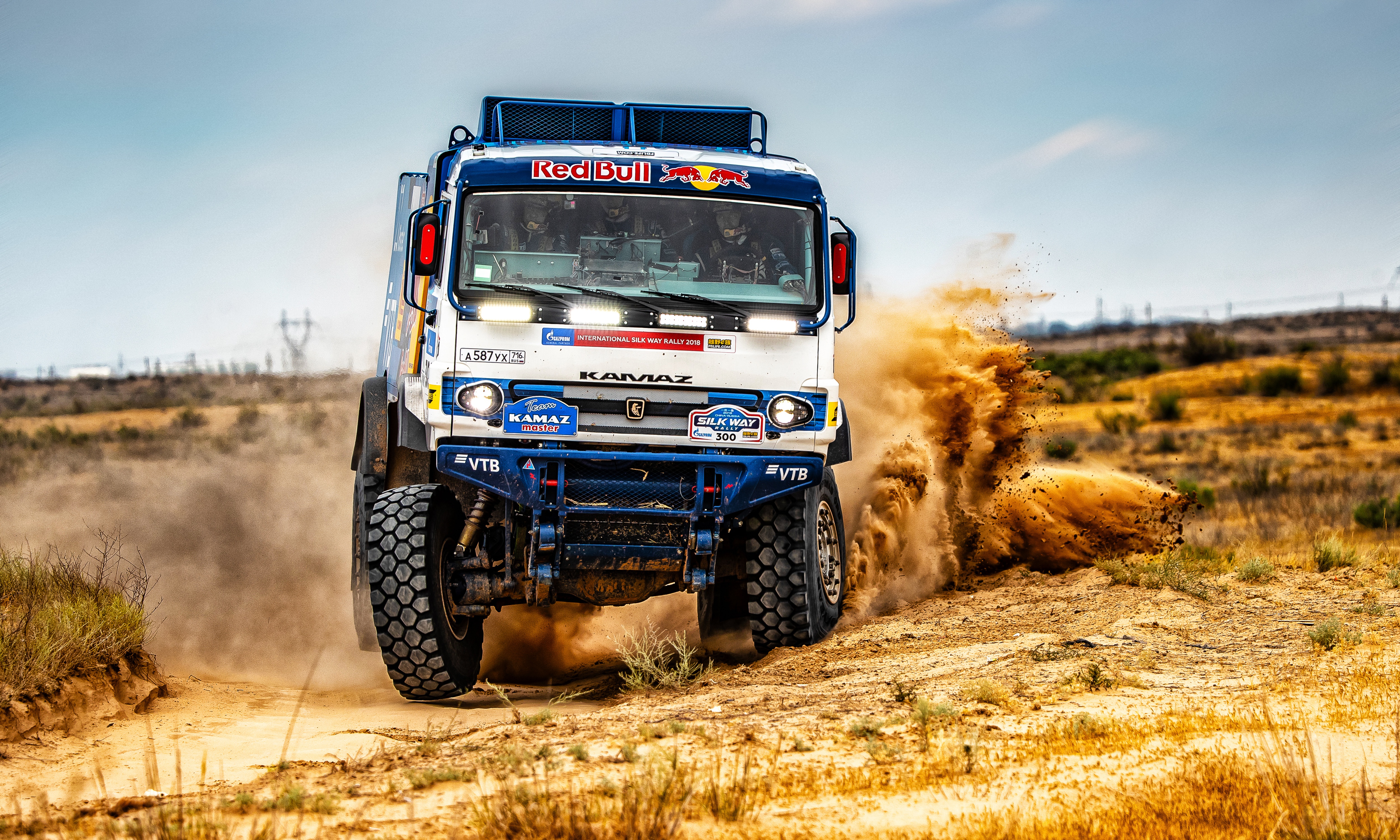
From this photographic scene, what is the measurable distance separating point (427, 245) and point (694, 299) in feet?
5.91

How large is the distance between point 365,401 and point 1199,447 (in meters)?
25.8

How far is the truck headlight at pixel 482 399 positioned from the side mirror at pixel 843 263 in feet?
7.89

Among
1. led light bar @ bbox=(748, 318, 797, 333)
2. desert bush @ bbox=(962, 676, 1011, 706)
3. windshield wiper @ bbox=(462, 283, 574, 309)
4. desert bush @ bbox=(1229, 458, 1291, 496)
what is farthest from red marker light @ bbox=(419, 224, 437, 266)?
desert bush @ bbox=(1229, 458, 1291, 496)

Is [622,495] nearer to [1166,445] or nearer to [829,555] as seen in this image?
[829,555]

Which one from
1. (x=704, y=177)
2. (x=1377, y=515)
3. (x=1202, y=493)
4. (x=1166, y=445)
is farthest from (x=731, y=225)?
(x=1166, y=445)

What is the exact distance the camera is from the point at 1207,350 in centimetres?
5231

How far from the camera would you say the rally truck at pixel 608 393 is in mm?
7707

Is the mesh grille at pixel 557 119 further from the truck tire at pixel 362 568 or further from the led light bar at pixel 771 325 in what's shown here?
the truck tire at pixel 362 568

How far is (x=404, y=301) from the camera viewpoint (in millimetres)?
9367

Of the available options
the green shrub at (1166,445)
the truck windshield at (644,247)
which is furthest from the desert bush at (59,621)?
the green shrub at (1166,445)

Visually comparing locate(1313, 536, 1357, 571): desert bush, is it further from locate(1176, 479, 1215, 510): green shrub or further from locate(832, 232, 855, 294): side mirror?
locate(1176, 479, 1215, 510): green shrub

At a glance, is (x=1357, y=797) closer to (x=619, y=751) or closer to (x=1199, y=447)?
(x=619, y=751)

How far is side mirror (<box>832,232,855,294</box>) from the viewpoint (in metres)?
8.28

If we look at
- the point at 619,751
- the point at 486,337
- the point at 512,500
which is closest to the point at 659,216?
the point at 486,337
